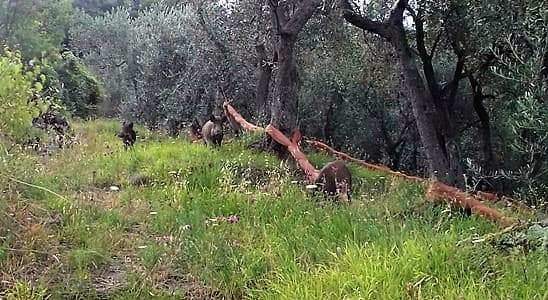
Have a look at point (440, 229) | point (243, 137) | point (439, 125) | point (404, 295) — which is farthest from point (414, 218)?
point (439, 125)

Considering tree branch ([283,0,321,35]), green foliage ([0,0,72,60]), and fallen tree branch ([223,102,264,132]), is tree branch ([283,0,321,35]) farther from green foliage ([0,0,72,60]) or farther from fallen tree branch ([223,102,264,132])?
green foliage ([0,0,72,60])

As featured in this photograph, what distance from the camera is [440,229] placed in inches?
160

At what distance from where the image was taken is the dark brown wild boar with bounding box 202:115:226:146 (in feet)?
30.7

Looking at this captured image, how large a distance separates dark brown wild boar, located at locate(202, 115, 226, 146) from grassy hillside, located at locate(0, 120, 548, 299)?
2.78 meters

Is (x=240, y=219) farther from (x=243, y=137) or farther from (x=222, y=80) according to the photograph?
(x=222, y=80)

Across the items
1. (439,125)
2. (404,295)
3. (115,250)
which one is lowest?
(115,250)

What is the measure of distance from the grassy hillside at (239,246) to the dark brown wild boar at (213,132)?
2.78 meters

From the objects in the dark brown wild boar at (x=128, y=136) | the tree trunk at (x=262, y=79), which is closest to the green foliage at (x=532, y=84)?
the dark brown wild boar at (x=128, y=136)

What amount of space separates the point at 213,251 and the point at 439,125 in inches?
290

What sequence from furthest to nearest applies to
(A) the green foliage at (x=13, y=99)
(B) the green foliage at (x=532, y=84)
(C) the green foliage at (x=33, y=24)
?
(C) the green foliage at (x=33, y=24), (B) the green foliage at (x=532, y=84), (A) the green foliage at (x=13, y=99)

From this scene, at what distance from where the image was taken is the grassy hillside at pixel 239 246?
3232mm

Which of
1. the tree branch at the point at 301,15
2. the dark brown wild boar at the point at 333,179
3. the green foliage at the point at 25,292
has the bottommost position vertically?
the green foliage at the point at 25,292

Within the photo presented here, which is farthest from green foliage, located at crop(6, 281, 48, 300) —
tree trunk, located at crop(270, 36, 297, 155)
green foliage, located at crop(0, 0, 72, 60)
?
green foliage, located at crop(0, 0, 72, 60)

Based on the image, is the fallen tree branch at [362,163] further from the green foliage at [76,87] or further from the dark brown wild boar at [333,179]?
the green foliage at [76,87]
